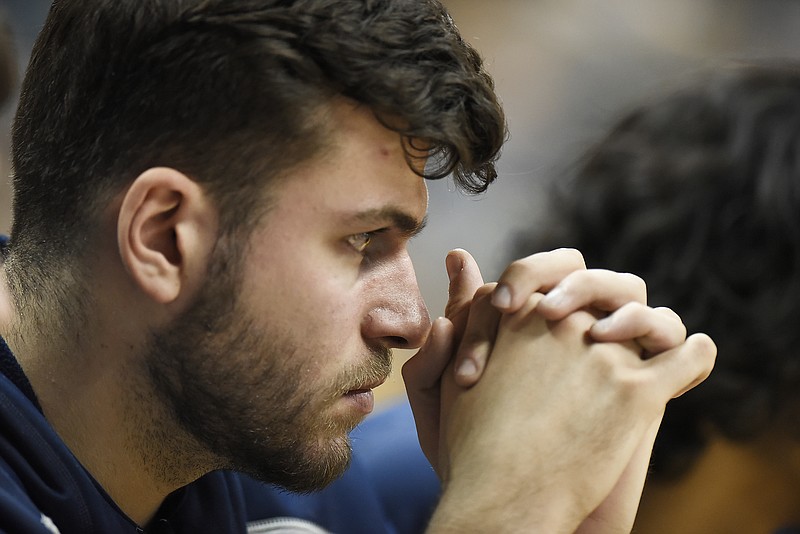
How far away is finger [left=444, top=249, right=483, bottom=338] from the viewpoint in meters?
1.59

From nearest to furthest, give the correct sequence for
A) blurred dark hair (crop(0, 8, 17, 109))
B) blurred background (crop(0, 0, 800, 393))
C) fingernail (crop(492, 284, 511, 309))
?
fingernail (crop(492, 284, 511, 309)) → blurred dark hair (crop(0, 8, 17, 109)) → blurred background (crop(0, 0, 800, 393))

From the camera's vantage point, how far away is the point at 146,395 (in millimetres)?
1436

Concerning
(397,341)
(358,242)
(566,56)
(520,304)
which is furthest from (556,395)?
(566,56)

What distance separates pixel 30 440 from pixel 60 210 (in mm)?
325

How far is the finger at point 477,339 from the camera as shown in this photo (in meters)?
1.48

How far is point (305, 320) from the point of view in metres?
1.41

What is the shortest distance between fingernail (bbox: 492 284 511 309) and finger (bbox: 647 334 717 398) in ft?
0.71

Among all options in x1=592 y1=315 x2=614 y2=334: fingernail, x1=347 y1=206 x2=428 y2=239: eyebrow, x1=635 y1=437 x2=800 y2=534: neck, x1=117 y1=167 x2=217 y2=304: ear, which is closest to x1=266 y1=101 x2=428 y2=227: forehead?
x1=347 y1=206 x2=428 y2=239: eyebrow

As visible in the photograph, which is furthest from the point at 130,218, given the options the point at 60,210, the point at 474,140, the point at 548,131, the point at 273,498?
the point at 548,131

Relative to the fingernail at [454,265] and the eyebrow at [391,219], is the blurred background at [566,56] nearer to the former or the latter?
the fingernail at [454,265]

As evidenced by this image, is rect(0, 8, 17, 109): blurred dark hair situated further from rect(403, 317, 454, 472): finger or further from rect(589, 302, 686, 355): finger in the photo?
rect(589, 302, 686, 355): finger

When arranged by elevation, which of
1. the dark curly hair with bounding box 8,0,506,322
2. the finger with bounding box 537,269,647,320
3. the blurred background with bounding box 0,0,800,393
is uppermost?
the dark curly hair with bounding box 8,0,506,322

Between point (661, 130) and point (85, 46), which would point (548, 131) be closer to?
point (661, 130)

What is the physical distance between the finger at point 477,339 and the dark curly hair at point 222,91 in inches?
8.7
